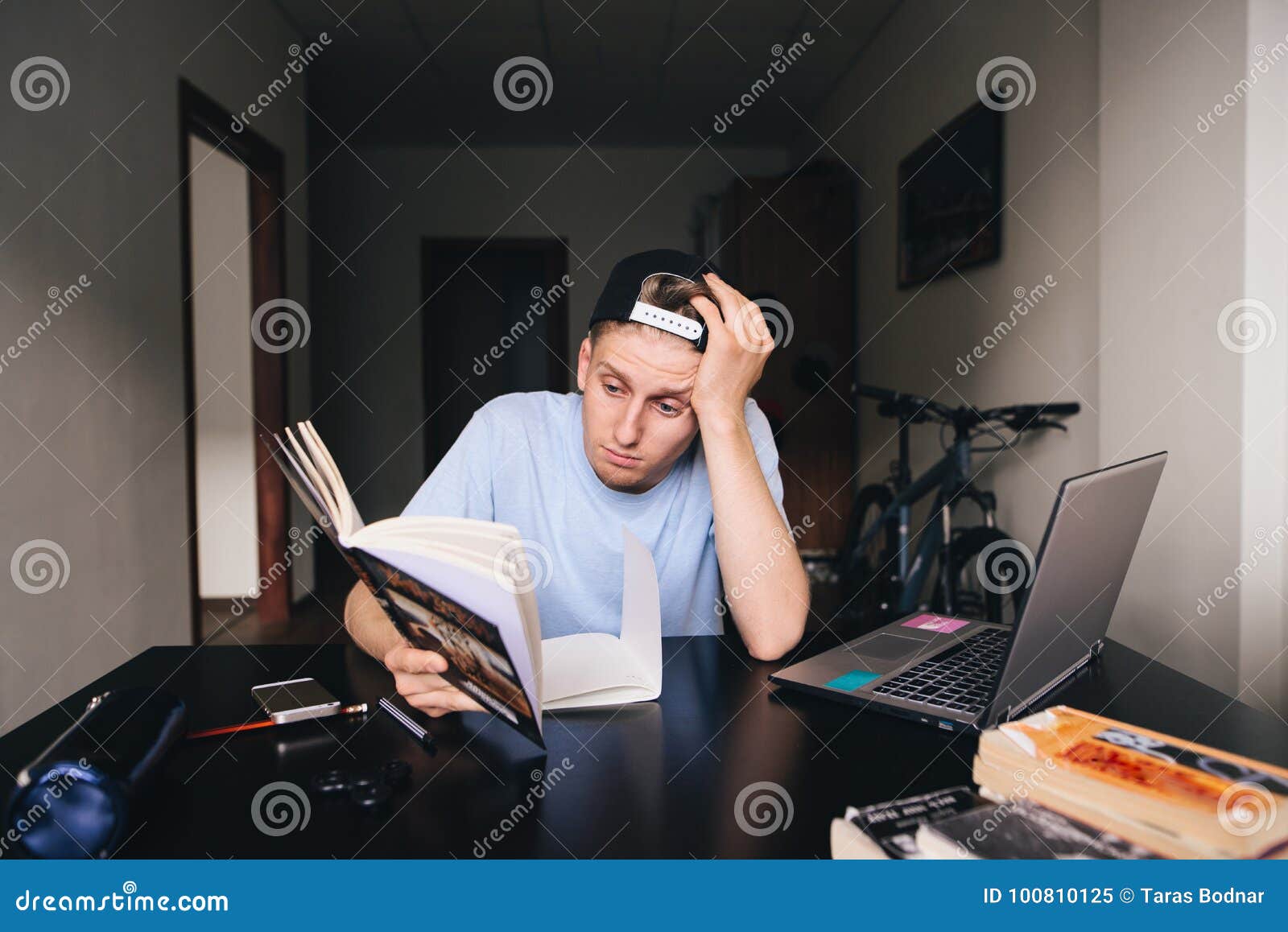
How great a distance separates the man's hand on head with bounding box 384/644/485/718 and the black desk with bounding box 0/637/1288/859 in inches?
0.9

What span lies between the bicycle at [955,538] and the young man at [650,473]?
104 cm

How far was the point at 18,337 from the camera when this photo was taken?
2.22 meters

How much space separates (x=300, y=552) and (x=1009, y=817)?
176 inches

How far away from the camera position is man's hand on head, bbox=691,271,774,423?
1.29 m

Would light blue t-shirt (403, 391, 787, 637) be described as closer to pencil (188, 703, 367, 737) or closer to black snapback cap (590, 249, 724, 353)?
black snapback cap (590, 249, 724, 353)

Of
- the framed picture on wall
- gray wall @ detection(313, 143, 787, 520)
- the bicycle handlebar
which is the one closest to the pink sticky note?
the bicycle handlebar

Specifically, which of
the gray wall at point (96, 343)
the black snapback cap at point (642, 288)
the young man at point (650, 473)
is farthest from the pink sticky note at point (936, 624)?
the gray wall at point (96, 343)

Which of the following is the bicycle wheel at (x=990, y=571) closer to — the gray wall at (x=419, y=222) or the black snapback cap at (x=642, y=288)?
the black snapback cap at (x=642, y=288)

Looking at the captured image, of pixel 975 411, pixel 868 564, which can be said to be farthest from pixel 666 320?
pixel 868 564

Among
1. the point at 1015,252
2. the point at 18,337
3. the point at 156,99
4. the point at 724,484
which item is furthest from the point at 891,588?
the point at 156,99

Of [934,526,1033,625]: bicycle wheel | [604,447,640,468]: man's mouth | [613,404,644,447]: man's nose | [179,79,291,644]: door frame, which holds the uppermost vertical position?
[934,526,1033,625]: bicycle wheel

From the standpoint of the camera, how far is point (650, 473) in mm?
1406

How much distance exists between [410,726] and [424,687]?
5cm

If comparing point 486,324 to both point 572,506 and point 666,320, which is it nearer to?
point 572,506
